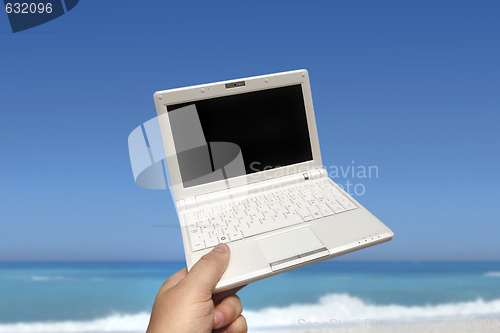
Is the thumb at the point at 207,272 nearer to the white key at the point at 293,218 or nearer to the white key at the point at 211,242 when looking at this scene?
the white key at the point at 211,242

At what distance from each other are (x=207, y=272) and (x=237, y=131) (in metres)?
0.80

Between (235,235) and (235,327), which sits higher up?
(235,235)

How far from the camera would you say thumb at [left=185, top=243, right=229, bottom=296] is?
126cm

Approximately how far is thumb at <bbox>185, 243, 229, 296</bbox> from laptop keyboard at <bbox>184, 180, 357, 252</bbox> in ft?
0.47

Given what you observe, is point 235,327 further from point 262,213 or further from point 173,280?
point 262,213

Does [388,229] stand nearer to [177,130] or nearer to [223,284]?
[223,284]

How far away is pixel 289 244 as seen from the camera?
145 centimetres

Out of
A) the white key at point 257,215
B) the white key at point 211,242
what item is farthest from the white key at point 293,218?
the white key at point 211,242

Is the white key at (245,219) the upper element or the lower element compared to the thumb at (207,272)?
upper

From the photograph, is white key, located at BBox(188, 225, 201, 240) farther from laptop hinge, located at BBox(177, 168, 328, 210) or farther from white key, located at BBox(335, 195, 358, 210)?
white key, located at BBox(335, 195, 358, 210)

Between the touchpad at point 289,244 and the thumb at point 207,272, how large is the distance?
0.21 m

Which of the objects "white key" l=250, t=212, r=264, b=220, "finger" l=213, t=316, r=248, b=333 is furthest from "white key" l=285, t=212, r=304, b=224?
"finger" l=213, t=316, r=248, b=333

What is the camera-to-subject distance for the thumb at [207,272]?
1.26 m

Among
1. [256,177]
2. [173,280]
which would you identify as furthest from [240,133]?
[173,280]
